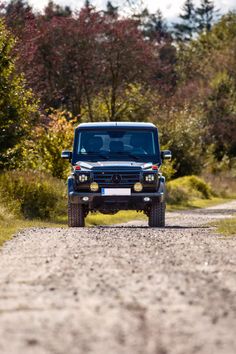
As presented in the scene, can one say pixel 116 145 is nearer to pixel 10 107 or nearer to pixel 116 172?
pixel 116 172

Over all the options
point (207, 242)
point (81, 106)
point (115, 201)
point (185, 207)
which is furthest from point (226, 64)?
point (207, 242)

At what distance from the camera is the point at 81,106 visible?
5234 cm

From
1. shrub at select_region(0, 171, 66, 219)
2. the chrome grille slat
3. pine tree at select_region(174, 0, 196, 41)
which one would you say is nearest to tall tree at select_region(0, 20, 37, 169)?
shrub at select_region(0, 171, 66, 219)

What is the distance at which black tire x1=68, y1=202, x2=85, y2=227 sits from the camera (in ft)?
67.4

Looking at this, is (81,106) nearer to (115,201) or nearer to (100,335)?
(115,201)

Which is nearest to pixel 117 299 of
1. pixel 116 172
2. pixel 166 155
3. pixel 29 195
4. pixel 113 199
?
pixel 113 199

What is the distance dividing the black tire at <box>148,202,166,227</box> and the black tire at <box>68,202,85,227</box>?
150cm

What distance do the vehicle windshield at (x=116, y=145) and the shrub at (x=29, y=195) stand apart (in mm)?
4083

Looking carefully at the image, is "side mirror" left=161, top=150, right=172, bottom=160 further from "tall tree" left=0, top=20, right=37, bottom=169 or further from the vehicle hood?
"tall tree" left=0, top=20, right=37, bottom=169

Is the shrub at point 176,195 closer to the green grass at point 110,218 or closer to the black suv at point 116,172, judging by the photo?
the green grass at point 110,218

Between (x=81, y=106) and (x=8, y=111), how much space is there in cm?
2582

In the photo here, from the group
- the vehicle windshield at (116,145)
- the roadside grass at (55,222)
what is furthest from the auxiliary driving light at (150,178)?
the roadside grass at (55,222)

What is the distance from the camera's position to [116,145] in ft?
68.2

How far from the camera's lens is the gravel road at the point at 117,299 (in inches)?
258
